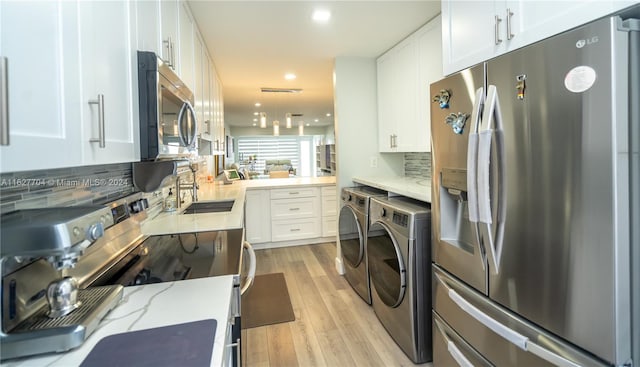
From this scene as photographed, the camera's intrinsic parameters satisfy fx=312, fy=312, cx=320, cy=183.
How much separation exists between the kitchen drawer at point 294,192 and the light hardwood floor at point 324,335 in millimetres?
1302

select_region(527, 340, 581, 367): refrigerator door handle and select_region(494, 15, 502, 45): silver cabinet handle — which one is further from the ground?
select_region(494, 15, 502, 45): silver cabinet handle

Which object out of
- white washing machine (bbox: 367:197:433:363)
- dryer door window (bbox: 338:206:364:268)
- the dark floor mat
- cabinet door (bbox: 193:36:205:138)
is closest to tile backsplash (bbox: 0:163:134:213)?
cabinet door (bbox: 193:36:205:138)

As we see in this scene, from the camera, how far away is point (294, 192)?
430 cm

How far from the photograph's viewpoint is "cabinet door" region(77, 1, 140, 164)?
0.76m

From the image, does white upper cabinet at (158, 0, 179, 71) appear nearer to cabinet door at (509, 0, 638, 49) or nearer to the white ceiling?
the white ceiling

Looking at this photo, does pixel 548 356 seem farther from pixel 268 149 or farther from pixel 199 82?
pixel 268 149

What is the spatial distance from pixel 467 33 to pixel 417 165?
1825mm

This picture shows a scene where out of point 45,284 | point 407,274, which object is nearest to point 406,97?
point 407,274

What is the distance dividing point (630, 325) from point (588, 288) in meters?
0.12

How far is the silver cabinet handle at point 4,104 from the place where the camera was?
1.56 feet

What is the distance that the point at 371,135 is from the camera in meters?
3.36

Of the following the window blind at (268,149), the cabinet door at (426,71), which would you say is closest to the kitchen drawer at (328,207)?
the cabinet door at (426,71)

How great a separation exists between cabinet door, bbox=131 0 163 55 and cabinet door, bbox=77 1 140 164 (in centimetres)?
12

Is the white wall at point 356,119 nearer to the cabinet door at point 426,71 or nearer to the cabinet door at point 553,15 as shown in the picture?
the cabinet door at point 426,71
